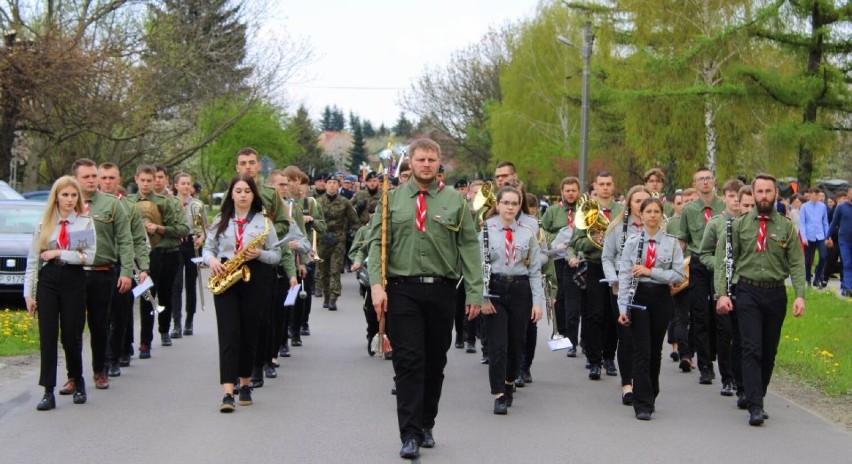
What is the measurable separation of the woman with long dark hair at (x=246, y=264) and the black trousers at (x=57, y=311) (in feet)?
3.61

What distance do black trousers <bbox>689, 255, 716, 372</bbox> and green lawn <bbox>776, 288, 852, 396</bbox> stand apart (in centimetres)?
109

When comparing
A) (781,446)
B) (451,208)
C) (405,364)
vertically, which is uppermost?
(451,208)

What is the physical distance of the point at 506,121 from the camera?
59094mm

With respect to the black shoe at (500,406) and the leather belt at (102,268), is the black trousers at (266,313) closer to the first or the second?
the leather belt at (102,268)

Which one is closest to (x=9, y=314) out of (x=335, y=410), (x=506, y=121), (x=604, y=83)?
(x=335, y=410)

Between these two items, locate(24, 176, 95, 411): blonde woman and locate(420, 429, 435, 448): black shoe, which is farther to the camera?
locate(24, 176, 95, 411): blonde woman

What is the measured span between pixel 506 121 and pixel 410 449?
2054 inches

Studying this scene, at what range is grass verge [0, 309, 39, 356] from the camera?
1252 cm

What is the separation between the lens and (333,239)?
60.4 ft

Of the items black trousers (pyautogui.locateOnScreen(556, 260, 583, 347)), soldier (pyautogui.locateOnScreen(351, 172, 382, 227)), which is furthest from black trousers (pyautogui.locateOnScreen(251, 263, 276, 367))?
soldier (pyautogui.locateOnScreen(351, 172, 382, 227))

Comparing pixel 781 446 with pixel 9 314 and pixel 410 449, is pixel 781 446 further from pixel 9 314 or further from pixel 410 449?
pixel 9 314

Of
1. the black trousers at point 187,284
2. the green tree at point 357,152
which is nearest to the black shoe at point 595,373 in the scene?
the black trousers at point 187,284

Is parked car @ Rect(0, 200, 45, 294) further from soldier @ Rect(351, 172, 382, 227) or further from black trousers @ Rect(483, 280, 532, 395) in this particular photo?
black trousers @ Rect(483, 280, 532, 395)

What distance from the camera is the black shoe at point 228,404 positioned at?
923cm
